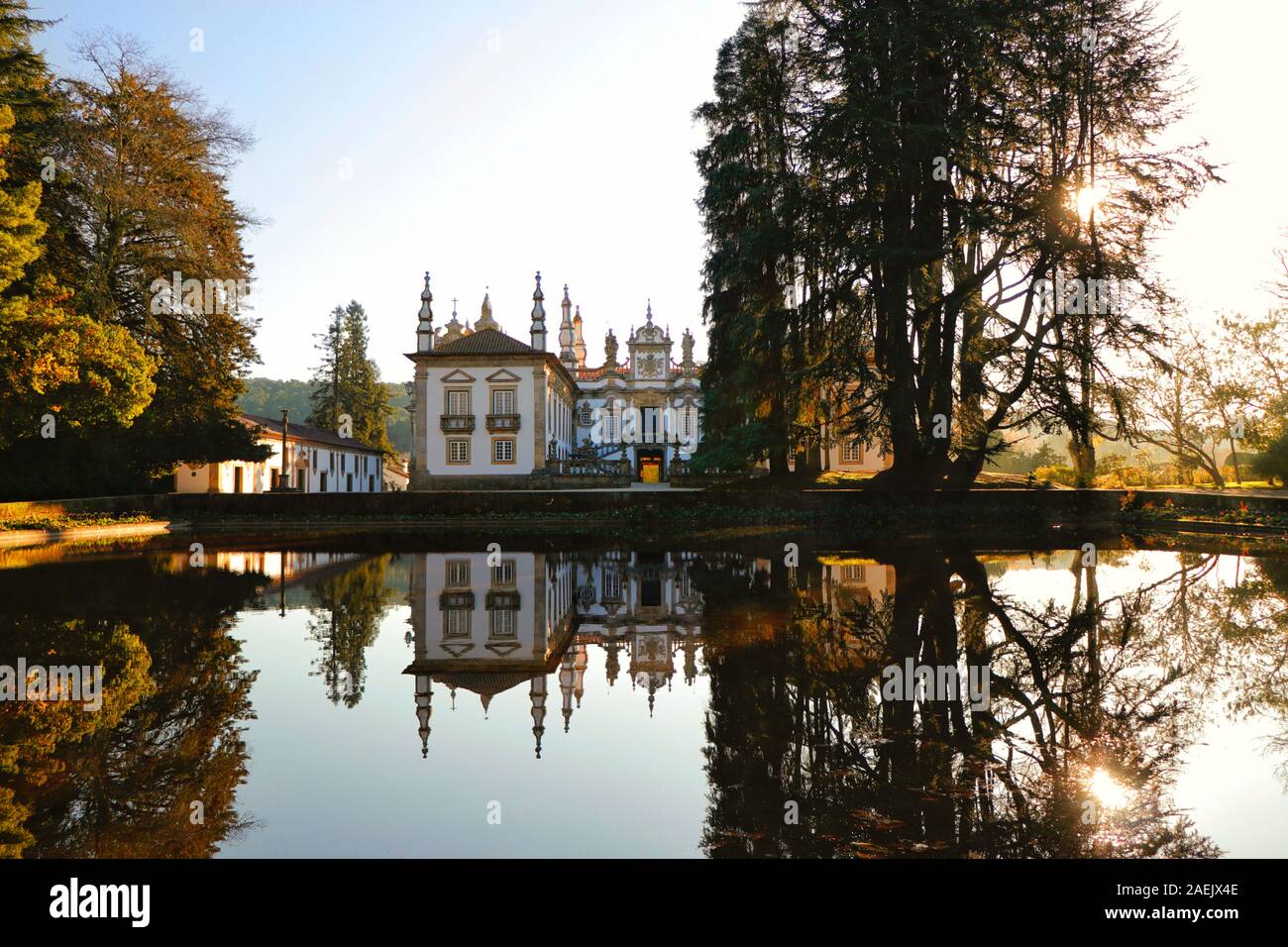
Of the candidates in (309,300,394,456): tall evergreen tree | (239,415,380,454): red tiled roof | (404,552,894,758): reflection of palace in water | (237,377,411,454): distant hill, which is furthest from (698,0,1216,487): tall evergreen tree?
(237,377,411,454): distant hill

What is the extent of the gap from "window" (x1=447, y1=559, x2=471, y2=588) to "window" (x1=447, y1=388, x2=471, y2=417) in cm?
2430

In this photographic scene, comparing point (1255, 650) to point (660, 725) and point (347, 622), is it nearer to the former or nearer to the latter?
point (660, 725)

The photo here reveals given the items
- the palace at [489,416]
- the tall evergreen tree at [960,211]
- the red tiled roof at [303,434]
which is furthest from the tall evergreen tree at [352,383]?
the tall evergreen tree at [960,211]

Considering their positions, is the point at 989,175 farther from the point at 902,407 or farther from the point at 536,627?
the point at 536,627

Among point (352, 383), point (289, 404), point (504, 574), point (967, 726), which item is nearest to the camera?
point (967, 726)

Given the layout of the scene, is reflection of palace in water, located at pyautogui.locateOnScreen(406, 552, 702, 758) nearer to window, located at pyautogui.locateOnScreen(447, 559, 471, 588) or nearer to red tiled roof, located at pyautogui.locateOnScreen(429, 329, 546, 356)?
window, located at pyautogui.locateOnScreen(447, 559, 471, 588)

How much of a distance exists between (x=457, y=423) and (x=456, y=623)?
30.3 m

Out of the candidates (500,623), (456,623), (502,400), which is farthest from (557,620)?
(502,400)

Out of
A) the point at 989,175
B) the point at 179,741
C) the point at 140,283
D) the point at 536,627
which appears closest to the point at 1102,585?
the point at 536,627

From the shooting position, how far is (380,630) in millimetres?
7863

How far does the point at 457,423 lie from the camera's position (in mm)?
37031

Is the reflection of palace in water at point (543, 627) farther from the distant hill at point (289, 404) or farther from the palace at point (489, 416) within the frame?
the distant hill at point (289, 404)

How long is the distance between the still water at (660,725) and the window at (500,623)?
0.07 m

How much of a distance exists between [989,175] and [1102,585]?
1384cm
